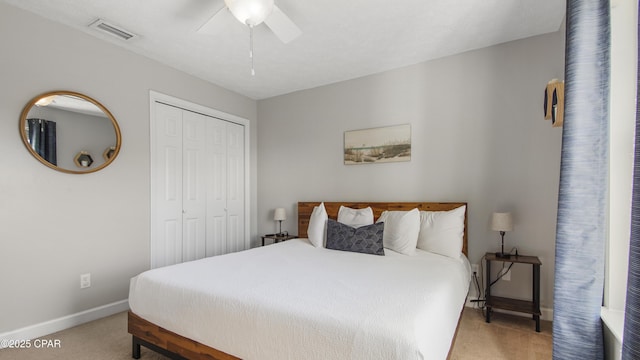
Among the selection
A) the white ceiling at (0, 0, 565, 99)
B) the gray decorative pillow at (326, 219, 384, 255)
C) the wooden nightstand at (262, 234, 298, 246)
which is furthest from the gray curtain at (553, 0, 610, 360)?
the wooden nightstand at (262, 234, 298, 246)

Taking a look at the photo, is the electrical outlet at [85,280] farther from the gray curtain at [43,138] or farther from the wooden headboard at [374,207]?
the wooden headboard at [374,207]

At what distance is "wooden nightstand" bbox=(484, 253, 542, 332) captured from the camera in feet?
8.18

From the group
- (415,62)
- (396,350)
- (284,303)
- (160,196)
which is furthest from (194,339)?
(415,62)

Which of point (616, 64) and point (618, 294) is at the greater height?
point (616, 64)

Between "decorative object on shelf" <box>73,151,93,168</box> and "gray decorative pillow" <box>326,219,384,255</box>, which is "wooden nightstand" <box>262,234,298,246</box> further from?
"decorative object on shelf" <box>73,151,93,168</box>

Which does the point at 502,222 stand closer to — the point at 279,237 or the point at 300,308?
the point at 300,308

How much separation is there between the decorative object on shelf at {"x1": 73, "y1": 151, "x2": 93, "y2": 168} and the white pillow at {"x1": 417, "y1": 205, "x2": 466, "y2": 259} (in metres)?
3.11

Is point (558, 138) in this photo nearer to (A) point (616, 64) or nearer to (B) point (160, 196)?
(A) point (616, 64)

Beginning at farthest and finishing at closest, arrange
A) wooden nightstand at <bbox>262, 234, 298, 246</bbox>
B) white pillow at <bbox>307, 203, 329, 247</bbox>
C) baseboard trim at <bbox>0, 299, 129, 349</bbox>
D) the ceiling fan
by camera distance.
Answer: wooden nightstand at <bbox>262, 234, 298, 246</bbox>, white pillow at <bbox>307, 203, 329, 247</bbox>, baseboard trim at <bbox>0, 299, 129, 349</bbox>, the ceiling fan

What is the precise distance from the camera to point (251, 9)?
1915mm

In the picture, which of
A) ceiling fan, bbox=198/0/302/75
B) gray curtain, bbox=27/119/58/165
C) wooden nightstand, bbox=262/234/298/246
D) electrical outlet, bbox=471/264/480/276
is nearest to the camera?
ceiling fan, bbox=198/0/302/75

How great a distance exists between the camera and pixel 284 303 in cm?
154

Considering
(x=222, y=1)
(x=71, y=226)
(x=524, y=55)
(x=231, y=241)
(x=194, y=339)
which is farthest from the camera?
(x=231, y=241)

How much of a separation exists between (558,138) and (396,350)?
2.54 metres
